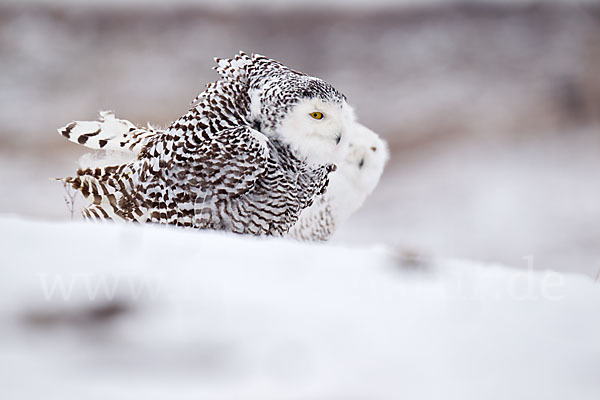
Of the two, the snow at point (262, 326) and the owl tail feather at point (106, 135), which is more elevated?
the owl tail feather at point (106, 135)

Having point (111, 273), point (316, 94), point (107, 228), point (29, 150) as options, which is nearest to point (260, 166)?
point (316, 94)

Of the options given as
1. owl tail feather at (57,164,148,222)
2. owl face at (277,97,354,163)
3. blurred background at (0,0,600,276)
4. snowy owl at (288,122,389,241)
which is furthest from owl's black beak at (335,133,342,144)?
blurred background at (0,0,600,276)

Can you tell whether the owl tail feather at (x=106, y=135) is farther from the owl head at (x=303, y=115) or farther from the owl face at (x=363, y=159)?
the owl face at (x=363, y=159)

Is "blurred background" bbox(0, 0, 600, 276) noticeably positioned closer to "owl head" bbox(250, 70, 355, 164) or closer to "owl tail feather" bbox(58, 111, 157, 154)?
"owl tail feather" bbox(58, 111, 157, 154)

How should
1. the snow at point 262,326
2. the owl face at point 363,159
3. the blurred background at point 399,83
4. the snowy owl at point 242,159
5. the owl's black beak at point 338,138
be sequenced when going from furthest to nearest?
the blurred background at point 399,83, the owl face at point 363,159, the owl's black beak at point 338,138, the snowy owl at point 242,159, the snow at point 262,326

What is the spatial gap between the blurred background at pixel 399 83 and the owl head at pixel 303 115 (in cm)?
707

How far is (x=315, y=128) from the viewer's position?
9.11 ft

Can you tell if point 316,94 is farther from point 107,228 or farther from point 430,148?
point 430,148

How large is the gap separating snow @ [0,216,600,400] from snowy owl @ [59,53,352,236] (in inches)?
48.7

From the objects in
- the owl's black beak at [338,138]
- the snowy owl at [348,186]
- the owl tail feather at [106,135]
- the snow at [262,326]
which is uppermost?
the snowy owl at [348,186]

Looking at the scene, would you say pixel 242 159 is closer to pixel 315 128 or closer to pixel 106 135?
pixel 315 128

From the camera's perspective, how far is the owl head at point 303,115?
2.72 metres

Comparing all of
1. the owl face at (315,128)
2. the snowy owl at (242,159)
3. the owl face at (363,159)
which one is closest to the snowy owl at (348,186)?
the owl face at (363,159)

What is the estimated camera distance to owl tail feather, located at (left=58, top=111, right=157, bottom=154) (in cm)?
319
